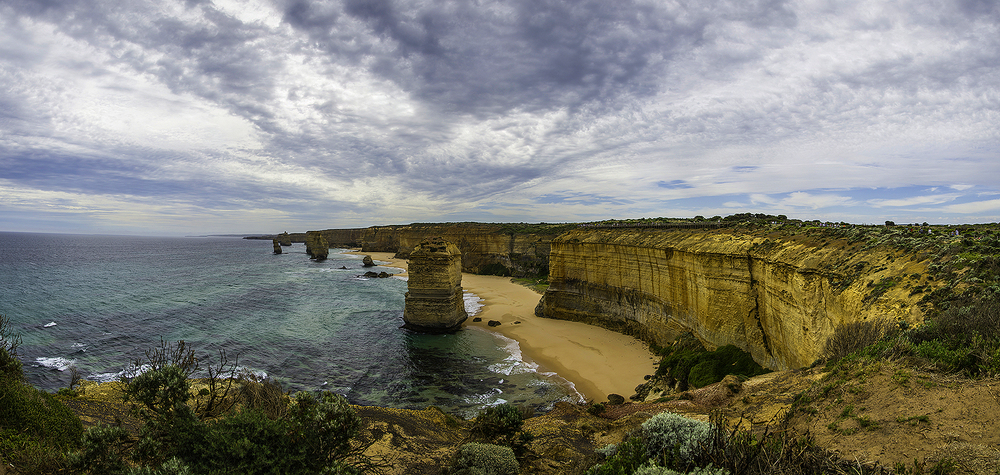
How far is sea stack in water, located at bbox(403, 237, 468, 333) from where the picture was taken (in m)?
29.6

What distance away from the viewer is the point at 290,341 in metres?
27.7

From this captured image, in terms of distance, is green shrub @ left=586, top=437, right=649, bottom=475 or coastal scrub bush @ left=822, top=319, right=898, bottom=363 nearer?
green shrub @ left=586, top=437, right=649, bottom=475

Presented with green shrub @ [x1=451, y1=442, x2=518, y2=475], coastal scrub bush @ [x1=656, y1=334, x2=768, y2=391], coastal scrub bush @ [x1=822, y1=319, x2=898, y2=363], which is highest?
coastal scrub bush @ [x1=822, y1=319, x2=898, y2=363]

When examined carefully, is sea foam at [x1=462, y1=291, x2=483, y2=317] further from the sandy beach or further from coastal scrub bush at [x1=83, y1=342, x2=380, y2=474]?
coastal scrub bush at [x1=83, y1=342, x2=380, y2=474]

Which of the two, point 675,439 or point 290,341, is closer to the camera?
point 675,439

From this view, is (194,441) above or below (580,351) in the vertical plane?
above

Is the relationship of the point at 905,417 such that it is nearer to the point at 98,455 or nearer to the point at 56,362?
the point at 98,455

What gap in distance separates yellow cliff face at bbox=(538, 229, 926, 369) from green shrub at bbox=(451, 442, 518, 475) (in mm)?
9902

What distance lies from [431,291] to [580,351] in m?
12.1

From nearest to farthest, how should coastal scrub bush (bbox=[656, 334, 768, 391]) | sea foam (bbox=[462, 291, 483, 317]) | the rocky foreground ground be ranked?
the rocky foreground ground, coastal scrub bush (bbox=[656, 334, 768, 391]), sea foam (bbox=[462, 291, 483, 317])

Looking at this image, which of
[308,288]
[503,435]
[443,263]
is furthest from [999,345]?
[308,288]

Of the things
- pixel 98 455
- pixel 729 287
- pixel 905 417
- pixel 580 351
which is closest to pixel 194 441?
pixel 98 455

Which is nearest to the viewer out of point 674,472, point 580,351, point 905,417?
point 674,472

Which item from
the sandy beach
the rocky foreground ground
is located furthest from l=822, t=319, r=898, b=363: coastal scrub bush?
the sandy beach
